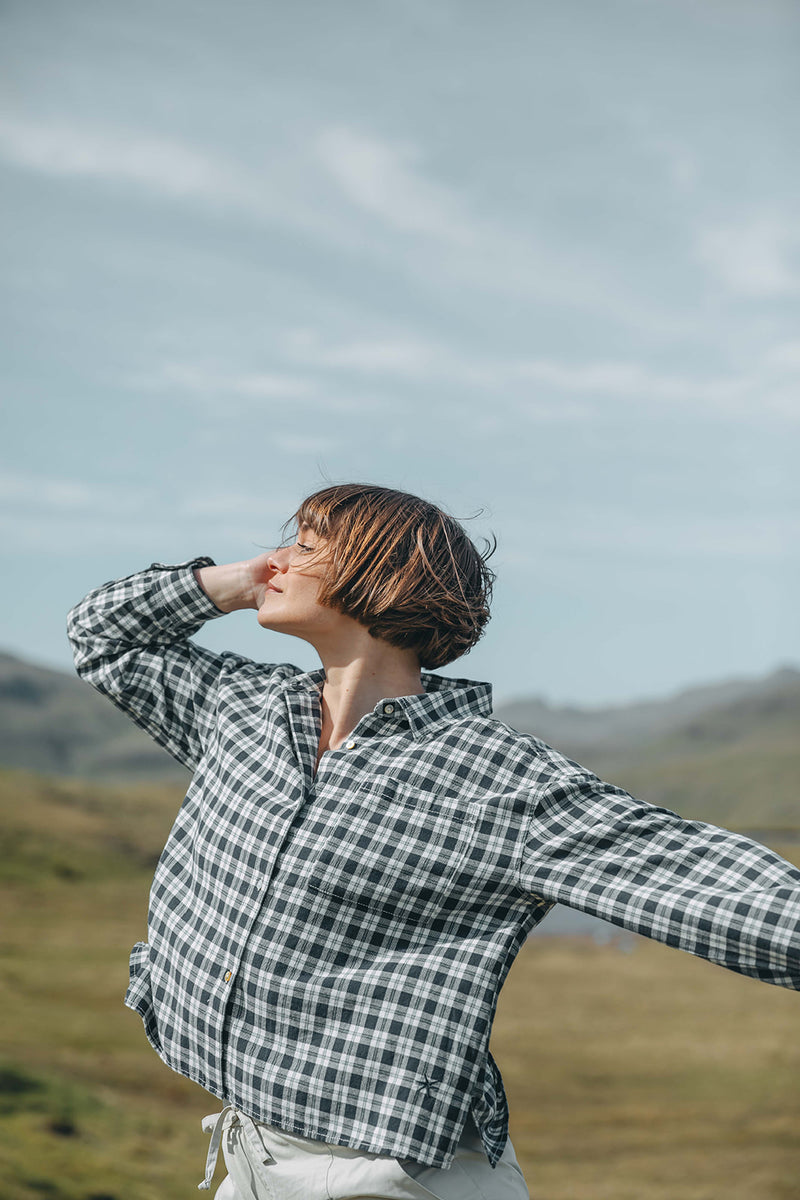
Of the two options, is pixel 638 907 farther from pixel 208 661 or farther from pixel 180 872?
pixel 208 661

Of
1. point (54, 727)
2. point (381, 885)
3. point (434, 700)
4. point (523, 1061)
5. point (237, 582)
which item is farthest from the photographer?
point (54, 727)

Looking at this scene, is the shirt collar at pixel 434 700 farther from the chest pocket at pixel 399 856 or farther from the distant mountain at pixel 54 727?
the distant mountain at pixel 54 727

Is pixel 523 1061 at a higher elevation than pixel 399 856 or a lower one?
lower

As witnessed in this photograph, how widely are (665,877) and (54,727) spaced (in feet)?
31.1

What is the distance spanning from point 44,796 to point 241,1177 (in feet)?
20.9

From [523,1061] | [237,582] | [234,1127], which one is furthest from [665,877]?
[523,1061]

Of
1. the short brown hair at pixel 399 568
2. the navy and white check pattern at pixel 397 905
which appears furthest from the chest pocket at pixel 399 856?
the short brown hair at pixel 399 568

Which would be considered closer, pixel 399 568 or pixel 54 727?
pixel 399 568

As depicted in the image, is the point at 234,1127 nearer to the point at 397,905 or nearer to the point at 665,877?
the point at 397,905

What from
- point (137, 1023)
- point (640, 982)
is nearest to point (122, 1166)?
point (137, 1023)

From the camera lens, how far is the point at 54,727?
32.0 ft

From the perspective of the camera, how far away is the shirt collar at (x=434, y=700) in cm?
131

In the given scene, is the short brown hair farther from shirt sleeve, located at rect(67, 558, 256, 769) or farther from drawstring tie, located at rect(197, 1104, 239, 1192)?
drawstring tie, located at rect(197, 1104, 239, 1192)

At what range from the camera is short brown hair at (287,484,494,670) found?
4.38 ft
